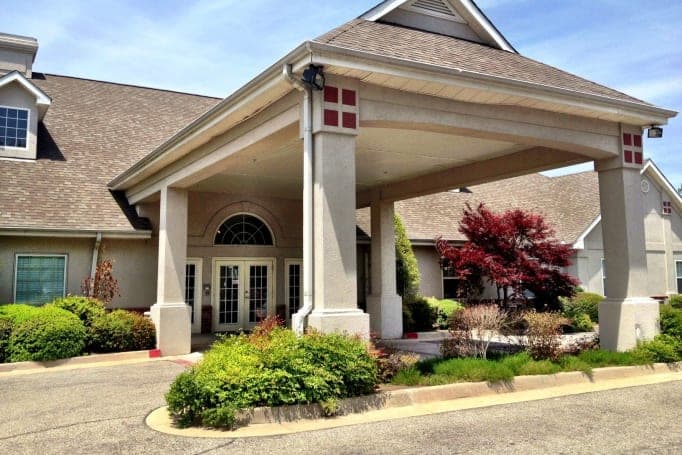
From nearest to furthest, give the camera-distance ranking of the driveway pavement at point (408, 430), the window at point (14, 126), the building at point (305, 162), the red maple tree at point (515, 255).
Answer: the driveway pavement at point (408, 430)
the building at point (305, 162)
the window at point (14, 126)
the red maple tree at point (515, 255)

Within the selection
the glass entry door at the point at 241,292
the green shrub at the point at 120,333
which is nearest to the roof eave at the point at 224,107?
the green shrub at the point at 120,333

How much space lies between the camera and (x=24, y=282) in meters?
15.3

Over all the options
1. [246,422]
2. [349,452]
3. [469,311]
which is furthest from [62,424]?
[469,311]

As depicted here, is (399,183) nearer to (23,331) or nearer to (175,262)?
(175,262)

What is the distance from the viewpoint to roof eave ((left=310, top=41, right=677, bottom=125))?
8.27 metres

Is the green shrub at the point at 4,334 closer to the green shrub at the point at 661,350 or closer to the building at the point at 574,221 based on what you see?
the building at the point at 574,221

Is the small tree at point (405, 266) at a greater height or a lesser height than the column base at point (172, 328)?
greater

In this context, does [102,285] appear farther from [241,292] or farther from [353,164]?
[353,164]

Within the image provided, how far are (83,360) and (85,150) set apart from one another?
8.44 m

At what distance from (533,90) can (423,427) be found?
6127 millimetres

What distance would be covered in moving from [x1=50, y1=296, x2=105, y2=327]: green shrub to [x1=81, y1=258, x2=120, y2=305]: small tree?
1.31m

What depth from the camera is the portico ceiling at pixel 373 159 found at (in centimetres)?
1142

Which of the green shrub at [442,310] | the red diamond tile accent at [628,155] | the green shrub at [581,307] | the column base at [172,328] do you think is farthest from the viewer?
the green shrub at [581,307]

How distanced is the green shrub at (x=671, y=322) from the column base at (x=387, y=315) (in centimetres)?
789
